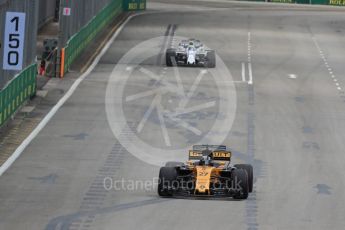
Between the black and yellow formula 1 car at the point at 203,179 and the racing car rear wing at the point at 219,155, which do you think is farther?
the racing car rear wing at the point at 219,155

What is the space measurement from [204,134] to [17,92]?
8421 mm

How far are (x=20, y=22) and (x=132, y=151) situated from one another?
259 inches

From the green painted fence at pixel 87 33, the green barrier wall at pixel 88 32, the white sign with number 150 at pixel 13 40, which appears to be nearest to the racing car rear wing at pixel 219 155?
the white sign with number 150 at pixel 13 40

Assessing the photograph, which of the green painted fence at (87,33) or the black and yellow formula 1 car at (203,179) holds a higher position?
the black and yellow formula 1 car at (203,179)

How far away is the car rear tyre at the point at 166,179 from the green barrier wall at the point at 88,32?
1231 inches

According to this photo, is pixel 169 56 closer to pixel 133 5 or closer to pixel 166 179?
pixel 133 5

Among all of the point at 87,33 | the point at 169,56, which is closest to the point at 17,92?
A: the point at 169,56

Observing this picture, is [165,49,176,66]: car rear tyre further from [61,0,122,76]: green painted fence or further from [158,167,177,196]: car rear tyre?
[158,167,177,196]: car rear tyre

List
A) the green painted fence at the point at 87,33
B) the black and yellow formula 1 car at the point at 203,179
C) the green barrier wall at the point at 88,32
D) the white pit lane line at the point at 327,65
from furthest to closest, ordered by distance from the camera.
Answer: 1. the green barrier wall at the point at 88,32
2. the green painted fence at the point at 87,33
3. the white pit lane line at the point at 327,65
4. the black and yellow formula 1 car at the point at 203,179

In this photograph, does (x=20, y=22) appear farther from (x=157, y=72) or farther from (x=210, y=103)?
(x=157, y=72)

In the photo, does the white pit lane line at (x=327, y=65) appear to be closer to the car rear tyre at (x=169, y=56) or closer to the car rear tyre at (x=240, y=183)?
the car rear tyre at (x=169, y=56)

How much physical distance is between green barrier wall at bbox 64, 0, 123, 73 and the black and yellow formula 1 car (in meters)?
31.2

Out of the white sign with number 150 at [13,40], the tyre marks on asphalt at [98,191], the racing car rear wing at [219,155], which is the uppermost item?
the white sign with number 150 at [13,40]

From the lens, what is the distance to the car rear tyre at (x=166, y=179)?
3397 cm
